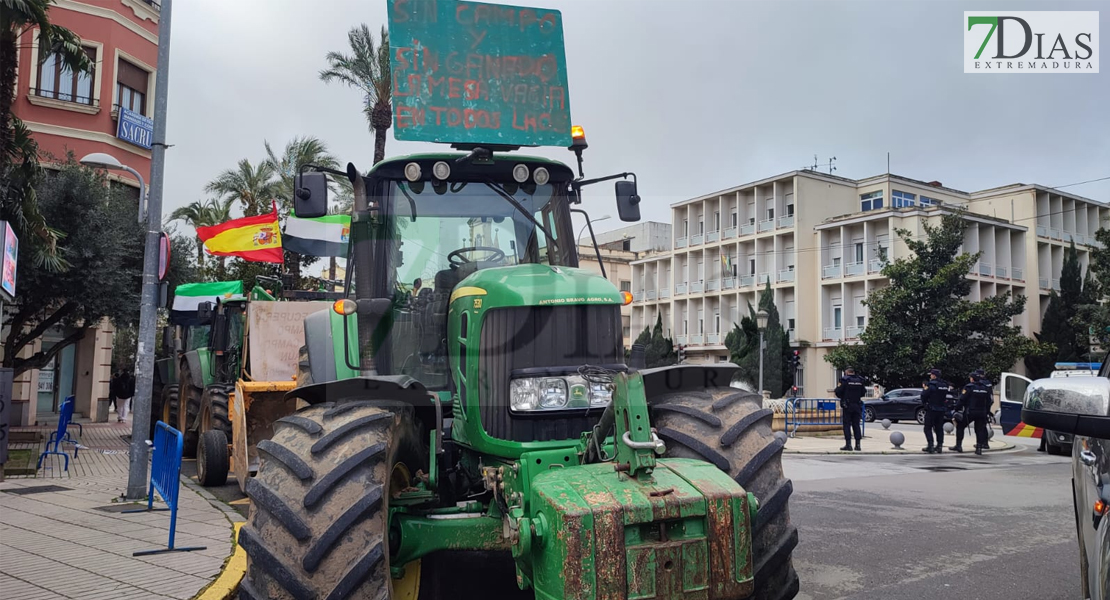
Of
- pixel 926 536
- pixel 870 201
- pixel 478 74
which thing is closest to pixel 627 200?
pixel 478 74

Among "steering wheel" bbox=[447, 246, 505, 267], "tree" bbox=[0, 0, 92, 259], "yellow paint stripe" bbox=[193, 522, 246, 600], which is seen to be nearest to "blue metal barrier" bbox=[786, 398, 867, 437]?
"tree" bbox=[0, 0, 92, 259]

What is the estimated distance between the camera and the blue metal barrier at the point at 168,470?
23.9 feet

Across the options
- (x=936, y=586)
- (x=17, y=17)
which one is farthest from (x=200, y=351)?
(x=936, y=586)

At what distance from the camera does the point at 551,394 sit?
4.76 m

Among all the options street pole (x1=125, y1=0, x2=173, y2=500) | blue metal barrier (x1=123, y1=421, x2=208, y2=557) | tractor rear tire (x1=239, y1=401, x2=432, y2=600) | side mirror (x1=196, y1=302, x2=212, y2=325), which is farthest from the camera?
side mirror (x1=196, y1=302, x2=212, y2=325)

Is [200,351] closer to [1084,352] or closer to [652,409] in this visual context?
[652,409]

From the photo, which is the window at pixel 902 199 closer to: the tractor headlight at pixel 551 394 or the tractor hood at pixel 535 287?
the tractor hood at pixel 535 287

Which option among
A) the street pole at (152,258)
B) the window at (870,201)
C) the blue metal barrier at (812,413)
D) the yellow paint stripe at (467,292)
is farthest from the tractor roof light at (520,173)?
the window at (870,201)

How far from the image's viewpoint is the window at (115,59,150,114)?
25.5m

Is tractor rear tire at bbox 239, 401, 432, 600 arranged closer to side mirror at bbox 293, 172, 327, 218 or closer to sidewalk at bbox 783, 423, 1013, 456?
side mirror at bbox 293, 172, 327, 218

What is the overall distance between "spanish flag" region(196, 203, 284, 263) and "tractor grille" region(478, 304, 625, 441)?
10244mm

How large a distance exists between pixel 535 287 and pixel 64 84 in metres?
24.9

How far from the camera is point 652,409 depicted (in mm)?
4941

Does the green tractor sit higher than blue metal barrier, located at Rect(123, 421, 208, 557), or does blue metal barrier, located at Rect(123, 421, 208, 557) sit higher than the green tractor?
the green tractor
